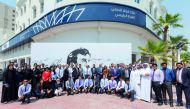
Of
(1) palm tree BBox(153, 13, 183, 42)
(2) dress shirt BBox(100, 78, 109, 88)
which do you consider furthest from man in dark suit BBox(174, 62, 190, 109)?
(1) palm tree BBox(153, 13, 183, 42)

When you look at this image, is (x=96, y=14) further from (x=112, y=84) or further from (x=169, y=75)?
(x=169, y=75)

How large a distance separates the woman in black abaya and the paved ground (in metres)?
0.72

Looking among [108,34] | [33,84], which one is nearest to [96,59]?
[108,34]

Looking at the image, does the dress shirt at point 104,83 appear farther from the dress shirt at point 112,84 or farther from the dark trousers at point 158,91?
the dark trousers at point 158,91

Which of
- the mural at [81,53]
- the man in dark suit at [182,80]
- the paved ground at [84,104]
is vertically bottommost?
the paved ground at [84,104]

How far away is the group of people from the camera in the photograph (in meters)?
13.7

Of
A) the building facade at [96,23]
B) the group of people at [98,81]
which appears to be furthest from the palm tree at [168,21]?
the group of people at [98,81]

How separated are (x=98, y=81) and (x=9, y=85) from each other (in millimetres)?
5293

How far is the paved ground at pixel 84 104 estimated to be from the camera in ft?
43.1

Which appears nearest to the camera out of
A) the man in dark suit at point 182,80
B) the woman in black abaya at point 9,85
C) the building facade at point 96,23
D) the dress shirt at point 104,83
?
the man in dark suit at point 182,80

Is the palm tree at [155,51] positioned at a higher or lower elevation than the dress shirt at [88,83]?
higher

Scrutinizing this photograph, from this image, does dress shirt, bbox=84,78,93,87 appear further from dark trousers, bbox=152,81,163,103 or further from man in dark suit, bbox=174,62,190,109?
man in dark suit, bbox=174,62,190,109

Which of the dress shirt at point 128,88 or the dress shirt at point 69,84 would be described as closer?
the dress shirt at point 128,88

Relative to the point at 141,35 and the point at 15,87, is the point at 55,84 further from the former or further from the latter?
the point at 141,35
